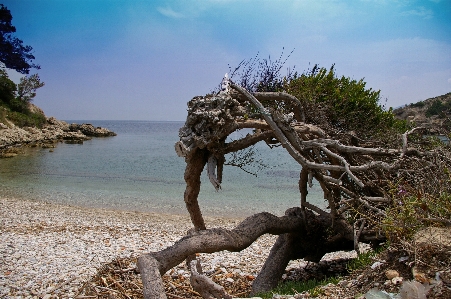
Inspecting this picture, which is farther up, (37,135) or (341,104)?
(341,104)

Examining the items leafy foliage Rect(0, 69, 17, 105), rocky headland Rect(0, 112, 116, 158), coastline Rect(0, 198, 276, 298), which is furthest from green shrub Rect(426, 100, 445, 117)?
leafy foliage Rect(0, 69, 17, 105)

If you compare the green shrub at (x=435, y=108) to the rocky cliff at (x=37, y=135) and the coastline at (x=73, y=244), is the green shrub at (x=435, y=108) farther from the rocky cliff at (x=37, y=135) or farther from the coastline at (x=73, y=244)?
the rocky cliff at (x=37, y=135)

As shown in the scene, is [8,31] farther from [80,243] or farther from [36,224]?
[80,243]

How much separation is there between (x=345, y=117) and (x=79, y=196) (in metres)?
16.1

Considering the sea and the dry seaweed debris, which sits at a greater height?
the dry seaweed debris

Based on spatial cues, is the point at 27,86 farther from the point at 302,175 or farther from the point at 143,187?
the point at 302,175

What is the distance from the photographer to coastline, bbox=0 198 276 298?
24.0 feet

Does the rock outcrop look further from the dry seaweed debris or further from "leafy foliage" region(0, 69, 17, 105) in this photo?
the dry seaweed debris

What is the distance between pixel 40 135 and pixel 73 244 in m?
46.3

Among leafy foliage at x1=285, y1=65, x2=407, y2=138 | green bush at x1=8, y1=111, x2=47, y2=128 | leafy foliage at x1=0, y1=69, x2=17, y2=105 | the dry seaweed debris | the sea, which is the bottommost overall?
the sea

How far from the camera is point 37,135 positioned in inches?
1991

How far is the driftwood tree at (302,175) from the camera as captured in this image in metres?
5.35

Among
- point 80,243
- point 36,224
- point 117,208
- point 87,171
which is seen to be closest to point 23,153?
point 87,171

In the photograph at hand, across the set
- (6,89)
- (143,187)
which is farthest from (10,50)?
(143,187)
